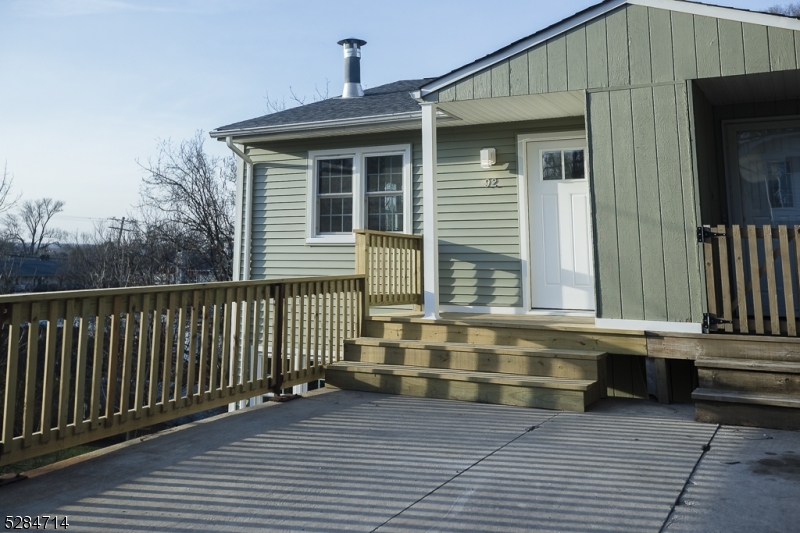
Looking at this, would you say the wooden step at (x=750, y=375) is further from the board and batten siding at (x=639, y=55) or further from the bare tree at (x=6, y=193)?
the bare tree at (x=6, y=193)

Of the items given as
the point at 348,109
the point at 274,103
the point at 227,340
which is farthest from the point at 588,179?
the point at 274,103

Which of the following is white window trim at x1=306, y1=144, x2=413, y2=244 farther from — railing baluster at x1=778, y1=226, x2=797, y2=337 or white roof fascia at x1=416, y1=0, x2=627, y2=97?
railing baluster at x1=778, y1=226, x2=797, y2=337

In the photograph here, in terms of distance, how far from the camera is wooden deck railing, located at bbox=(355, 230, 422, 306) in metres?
6.30

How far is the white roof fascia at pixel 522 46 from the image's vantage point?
522 cm

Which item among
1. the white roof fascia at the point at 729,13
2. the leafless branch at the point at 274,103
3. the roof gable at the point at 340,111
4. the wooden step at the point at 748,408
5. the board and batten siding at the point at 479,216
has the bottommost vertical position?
the wooden step at the point at 748,408

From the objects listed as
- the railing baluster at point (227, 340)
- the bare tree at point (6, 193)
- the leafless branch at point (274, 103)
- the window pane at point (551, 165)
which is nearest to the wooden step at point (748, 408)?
the window pane at point (551, 165)

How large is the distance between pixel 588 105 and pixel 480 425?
3.02 metres

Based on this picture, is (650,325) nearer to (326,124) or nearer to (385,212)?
(385,212)

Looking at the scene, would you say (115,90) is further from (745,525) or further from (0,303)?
(745,525)

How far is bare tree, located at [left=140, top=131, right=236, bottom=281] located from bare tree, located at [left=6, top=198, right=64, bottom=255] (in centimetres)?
1510

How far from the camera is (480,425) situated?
4141mm

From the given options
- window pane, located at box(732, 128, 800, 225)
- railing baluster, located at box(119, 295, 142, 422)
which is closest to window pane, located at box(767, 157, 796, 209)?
window pane, located at box(732, 128, 800, 225)

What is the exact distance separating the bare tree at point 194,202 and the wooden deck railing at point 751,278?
15.2 metres

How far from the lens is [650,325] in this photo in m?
5.00
